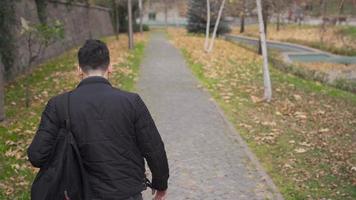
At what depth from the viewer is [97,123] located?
322cm

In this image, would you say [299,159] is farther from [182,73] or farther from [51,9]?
[51,9]

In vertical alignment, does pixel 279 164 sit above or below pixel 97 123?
below

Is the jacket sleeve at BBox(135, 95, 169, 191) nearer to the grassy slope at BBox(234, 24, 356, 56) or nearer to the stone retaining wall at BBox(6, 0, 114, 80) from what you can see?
the stone retaining wall at BBox(6, 0, 114, 80)

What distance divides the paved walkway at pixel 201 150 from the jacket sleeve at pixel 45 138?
3.37 metres

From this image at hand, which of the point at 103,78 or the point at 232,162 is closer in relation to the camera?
the point at 103,78

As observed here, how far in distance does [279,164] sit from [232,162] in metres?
0.69

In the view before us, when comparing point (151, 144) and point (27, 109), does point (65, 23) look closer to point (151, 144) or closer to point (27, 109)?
point (27, 109)

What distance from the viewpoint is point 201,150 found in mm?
8672

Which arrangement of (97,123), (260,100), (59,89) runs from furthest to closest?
(59,89) < (260,100) < (97,123)

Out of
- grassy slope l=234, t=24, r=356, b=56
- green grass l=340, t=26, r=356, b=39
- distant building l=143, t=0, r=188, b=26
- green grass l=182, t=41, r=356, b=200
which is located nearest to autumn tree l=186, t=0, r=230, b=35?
grassy slope l=234, t=24, r=356, b=56

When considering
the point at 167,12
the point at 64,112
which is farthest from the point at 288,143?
the point at 167,12

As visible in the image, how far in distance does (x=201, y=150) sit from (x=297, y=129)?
2342mm

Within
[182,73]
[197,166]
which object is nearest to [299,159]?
[197,166]

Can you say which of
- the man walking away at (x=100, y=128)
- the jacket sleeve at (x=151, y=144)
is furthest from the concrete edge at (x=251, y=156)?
the man walking away at (x=100, y=128)
